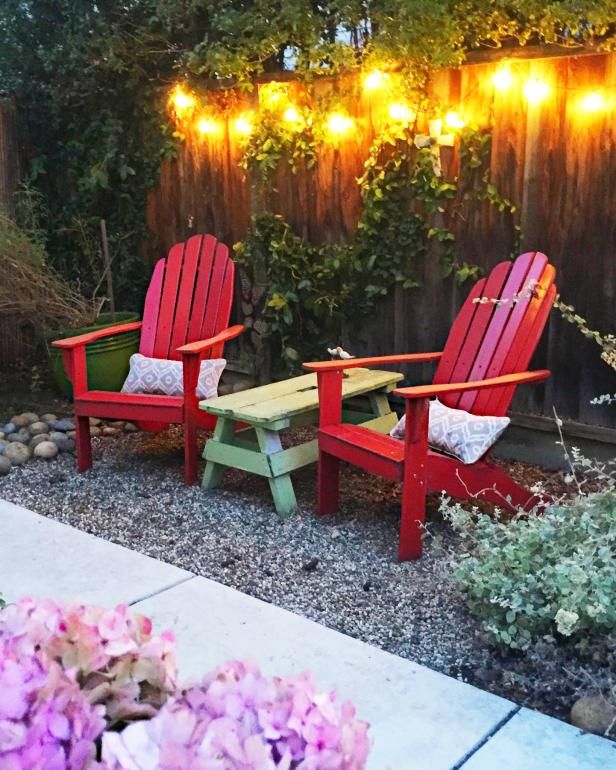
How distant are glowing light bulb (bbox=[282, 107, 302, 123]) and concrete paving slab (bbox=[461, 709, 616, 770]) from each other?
10.8 feet

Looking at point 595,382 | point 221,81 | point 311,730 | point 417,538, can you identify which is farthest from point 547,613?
point 221,81

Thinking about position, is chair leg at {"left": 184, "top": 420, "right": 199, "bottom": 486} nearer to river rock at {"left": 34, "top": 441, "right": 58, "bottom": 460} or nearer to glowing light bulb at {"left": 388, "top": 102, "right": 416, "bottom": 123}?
river rock at {"left": 34, "top": 441, "right": 58, "bottom": 460}

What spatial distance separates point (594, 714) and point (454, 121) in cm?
267

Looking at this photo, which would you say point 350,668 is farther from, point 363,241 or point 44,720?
point 363,241

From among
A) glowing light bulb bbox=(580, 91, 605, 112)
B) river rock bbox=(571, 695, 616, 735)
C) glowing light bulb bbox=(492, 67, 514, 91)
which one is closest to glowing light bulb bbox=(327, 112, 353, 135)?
glowing light bulb bbox=(492, 67, 514, 91)

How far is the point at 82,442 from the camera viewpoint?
12.3 feet

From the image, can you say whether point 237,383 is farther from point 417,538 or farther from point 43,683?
point 43,683

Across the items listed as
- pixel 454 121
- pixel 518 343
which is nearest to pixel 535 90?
pixel 454 121

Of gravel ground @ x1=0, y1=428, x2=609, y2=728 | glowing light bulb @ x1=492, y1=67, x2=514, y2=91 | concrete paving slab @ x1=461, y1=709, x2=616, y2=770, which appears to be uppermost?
glowing light bulb @ x1=492, y1=67, x2=514, y2=91

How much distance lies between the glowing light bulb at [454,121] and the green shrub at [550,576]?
1.99 metres

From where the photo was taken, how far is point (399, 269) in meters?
4.00

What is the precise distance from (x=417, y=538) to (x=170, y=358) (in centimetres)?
178

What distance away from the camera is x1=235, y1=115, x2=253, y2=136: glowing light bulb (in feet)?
14.7

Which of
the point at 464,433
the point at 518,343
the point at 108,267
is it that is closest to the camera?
the point at 464,433
